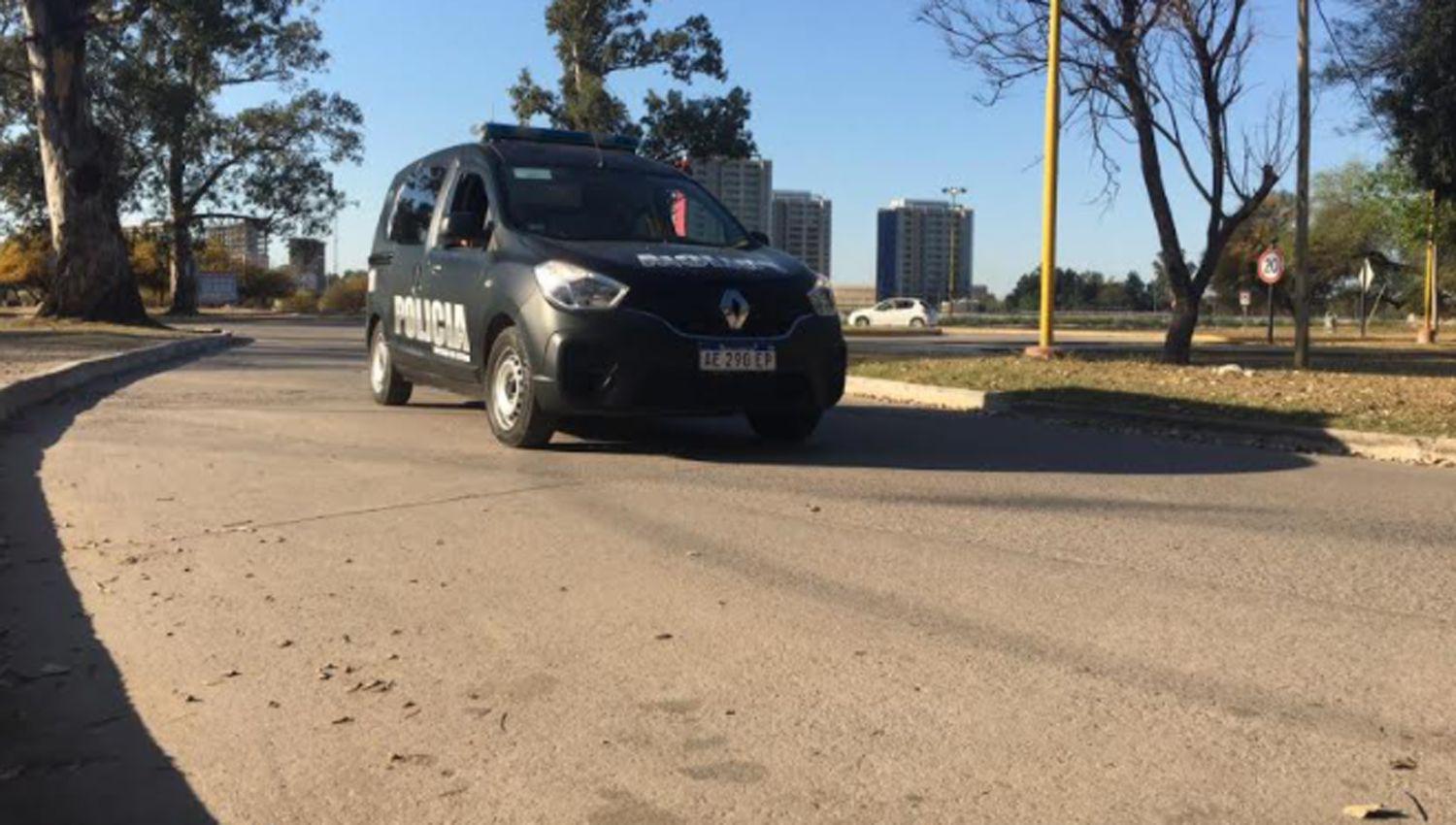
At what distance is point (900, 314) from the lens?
5256 cm

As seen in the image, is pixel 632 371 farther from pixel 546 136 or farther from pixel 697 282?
pixel 546 136

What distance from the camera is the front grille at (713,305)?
23.6ft

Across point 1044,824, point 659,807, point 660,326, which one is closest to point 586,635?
point 659,807

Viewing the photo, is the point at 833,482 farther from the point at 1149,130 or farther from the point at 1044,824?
the point at 1149,130

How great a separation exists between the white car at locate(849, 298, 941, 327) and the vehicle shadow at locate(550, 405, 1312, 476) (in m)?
41.7

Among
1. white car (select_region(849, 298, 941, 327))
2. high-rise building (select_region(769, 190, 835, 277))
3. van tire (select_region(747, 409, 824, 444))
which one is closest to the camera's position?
van tire (select_region(747, 409, 824, 444))

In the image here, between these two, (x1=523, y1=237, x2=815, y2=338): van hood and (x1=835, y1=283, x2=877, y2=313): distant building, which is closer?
(x1=523, y1=237, x2=815, y2=338): van hood

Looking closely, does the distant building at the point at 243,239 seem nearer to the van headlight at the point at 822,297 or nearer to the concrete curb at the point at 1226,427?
the concrete curb at the point at 1226,427

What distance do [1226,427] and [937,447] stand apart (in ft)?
9.17

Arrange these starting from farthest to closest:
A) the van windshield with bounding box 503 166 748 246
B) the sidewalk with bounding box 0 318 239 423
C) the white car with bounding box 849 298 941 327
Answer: the white car with bounding box 849 298 941 327
the sidewalk with bounding box 0 318 239 423
the van windshield with bounding box 503 166 748 246

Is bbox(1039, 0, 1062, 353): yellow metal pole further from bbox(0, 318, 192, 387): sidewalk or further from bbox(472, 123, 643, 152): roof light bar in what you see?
bbox(0, 318, 192, 387): sidewalk

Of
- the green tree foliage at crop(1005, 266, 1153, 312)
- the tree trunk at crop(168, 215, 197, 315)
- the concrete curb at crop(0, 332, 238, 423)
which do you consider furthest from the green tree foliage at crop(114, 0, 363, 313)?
the green tree foliage at crop(1005, 266, 1153, 312)

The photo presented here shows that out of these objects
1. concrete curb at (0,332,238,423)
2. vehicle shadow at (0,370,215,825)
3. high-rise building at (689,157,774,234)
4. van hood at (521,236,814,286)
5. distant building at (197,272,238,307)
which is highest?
high-rise building at (689,157,774,234)

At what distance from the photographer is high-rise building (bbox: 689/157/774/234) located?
36500 mm
